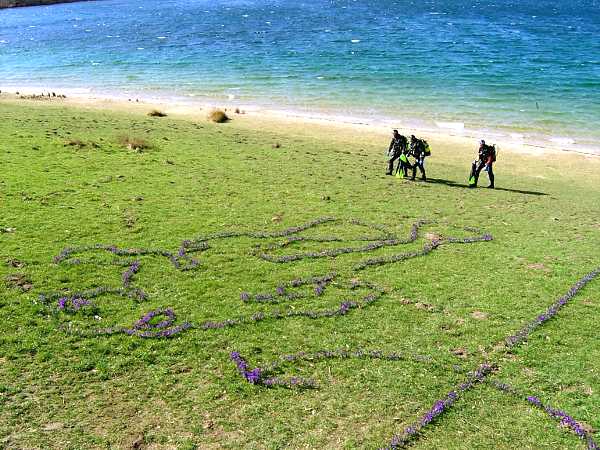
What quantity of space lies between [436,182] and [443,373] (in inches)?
779

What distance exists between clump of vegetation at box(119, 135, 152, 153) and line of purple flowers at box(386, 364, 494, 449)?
24630 millimetres

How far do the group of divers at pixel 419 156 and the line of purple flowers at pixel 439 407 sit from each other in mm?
18664

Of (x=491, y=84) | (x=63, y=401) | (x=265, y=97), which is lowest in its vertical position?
(x=63, y=401)

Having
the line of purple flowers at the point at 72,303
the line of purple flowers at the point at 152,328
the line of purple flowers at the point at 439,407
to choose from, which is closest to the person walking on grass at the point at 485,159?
the line of purple flowers at the point at 439,407

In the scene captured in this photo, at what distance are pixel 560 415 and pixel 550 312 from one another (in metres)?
5.20

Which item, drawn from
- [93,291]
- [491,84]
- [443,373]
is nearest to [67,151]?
[93,291]

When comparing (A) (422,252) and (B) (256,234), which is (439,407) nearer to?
(A) (422,252)

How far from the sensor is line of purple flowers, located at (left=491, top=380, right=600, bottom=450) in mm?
12547

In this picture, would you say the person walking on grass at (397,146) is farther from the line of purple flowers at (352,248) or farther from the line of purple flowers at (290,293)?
the line of purple flowers at (290,293)

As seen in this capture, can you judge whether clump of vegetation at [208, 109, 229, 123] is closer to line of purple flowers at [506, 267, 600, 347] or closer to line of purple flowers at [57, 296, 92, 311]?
line of purple flowers at [57, 296, 92, 311]

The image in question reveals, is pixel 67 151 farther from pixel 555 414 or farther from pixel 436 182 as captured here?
pixel 555 414

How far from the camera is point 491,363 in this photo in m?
15.2

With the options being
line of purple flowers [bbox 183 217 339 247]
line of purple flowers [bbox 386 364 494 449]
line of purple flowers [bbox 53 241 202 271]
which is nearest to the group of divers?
line of purple flowers [bbox 183 217 339 247]

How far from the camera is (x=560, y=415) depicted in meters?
13.2
